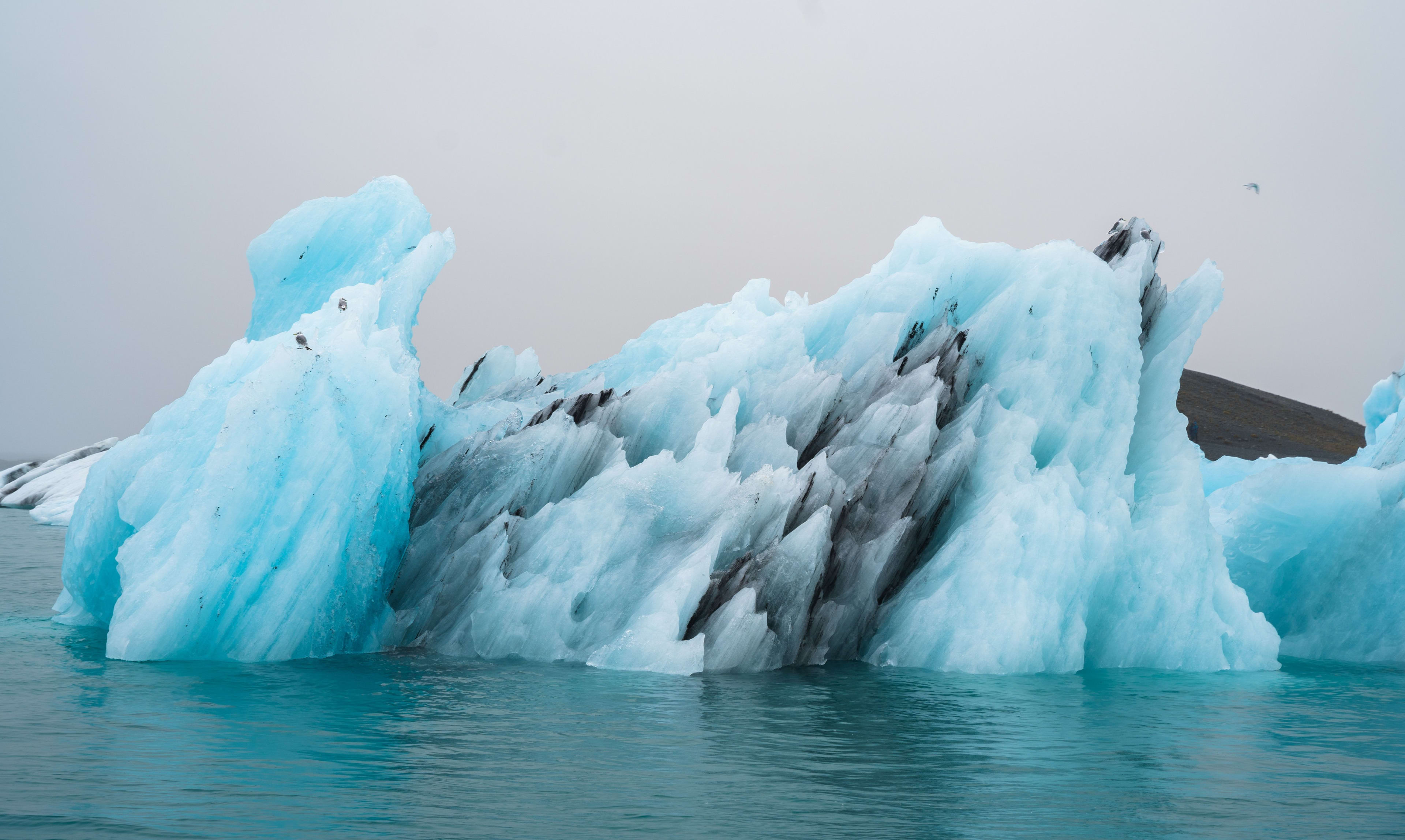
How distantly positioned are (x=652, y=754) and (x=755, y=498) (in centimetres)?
956

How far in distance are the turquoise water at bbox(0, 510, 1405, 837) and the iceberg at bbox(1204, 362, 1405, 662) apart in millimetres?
7978

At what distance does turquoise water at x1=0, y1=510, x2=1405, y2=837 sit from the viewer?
10188 millimetres

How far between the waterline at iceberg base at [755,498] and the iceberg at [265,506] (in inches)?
2.3

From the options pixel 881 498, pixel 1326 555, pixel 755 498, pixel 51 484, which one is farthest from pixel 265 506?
pixel 51 484

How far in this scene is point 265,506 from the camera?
1961 centimetres

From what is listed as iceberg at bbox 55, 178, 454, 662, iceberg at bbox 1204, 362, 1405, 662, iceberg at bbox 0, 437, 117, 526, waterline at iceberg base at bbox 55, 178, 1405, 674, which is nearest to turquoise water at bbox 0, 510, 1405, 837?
iceberg at bbox 55, 178, 454, 662

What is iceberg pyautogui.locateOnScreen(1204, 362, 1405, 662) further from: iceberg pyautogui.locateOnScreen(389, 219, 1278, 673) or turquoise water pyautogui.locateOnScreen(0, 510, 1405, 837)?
turquoise water pyautogui.locateOnScreen(0, 510, 1405, 837)

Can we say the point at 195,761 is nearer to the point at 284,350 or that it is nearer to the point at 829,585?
the point at 284,350

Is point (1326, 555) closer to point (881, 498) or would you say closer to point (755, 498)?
point (881, 498)

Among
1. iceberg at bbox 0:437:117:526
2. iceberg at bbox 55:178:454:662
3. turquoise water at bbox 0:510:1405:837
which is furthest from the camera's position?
iceberg at bbox 0:437:117:526

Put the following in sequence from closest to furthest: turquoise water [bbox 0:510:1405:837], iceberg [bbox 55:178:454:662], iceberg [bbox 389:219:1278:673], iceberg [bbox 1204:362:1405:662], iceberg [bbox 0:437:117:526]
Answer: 1. turquoise water [bbox 0:510:1405:837]
2. iceberg [bbox 55:178:454:662]
3. iceberg [bbox 389:219:1278:673]
4. iceberg [bbox 1204:362:1405:662]
5. iceberg [bbox 0:437:117:526]

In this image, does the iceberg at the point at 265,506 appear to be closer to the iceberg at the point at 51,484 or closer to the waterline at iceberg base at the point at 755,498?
the waterline at iceberg base at the point at 755,498

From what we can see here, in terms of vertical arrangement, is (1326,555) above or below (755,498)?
below

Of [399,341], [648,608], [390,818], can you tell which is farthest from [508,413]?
[390,818]
